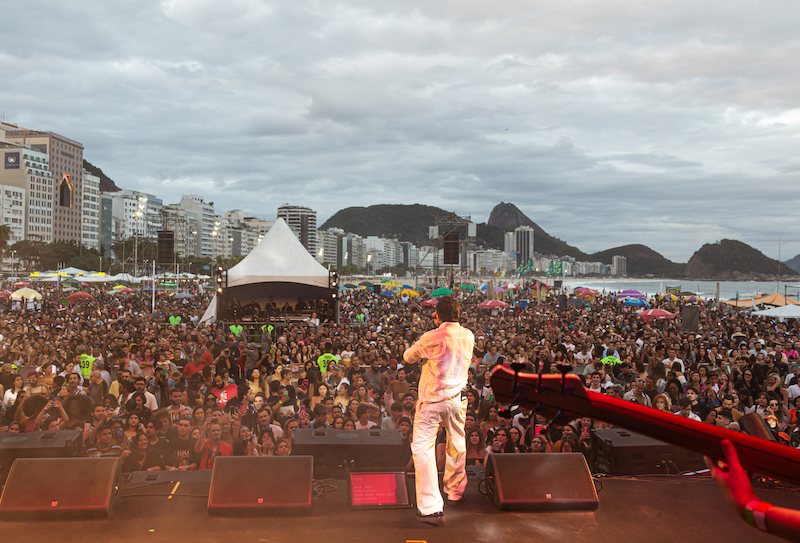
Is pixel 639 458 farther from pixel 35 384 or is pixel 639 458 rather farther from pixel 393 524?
pixel 35 384

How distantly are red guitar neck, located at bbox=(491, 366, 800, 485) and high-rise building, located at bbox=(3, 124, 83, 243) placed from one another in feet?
430

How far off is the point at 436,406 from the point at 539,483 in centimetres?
116

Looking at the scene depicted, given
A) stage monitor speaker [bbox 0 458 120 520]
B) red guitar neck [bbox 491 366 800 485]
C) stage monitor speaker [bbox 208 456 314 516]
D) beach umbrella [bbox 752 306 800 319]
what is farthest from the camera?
beach umbrella [bbox 752 306 800 319]

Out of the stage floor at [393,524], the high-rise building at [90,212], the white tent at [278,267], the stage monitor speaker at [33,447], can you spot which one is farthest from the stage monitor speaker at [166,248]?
the high-rise building at [90,212]

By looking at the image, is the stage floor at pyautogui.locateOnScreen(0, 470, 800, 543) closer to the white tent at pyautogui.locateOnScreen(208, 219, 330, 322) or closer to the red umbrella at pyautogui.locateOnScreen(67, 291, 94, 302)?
the white tent at pyautogui.locateOnScreen(208, 219, 330, 322)

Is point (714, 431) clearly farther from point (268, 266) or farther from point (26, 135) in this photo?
point (26, 135)

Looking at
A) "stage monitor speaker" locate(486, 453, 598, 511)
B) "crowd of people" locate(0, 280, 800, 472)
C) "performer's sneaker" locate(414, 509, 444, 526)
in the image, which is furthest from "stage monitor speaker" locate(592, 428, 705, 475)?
"performer's sneaker" locate(414, 509, 444, 526)

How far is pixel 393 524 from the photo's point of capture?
389cm

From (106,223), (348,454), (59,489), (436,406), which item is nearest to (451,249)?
(348,454)

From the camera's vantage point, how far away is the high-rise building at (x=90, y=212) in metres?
122

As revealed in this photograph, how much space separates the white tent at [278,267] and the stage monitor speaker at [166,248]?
27.4ft

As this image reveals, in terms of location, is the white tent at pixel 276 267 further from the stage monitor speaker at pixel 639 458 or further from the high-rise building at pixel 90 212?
the high-rise building at pixel 90 212

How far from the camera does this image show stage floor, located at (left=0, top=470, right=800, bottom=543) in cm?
365

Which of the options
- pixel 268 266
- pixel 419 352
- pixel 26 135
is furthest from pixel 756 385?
pixel 26 135
